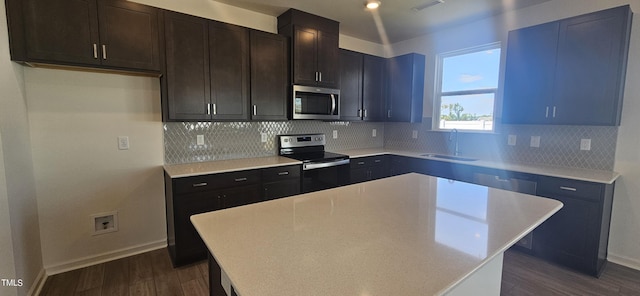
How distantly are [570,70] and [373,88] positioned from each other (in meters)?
2.19

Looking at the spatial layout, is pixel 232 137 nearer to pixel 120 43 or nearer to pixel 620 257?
pixel 120 43

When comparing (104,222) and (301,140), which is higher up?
(301,140)

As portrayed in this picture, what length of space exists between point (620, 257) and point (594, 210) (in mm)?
739

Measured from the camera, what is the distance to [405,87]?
13.7ft

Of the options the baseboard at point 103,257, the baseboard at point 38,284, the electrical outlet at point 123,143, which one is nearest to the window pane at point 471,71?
the electrical outlet at point 123,143

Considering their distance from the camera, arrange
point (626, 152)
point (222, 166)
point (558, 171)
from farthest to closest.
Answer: point (222, 166) → point (558, 171) → point (626, 152)

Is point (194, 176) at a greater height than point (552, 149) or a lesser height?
lesser

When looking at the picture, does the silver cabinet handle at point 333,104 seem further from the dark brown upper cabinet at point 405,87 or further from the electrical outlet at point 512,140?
the electrical outlet at point 512,140

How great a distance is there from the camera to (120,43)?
7.54ft

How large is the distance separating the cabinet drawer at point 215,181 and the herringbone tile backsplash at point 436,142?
561 mm

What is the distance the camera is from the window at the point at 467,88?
3.49 meters

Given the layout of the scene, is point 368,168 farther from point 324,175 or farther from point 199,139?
point 199,139

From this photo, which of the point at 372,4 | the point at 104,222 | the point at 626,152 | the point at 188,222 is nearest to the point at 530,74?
the point at 626,152

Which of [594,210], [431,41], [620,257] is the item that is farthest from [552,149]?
[431,41]
